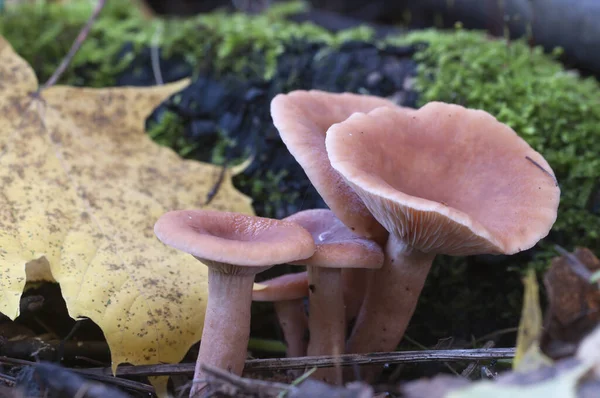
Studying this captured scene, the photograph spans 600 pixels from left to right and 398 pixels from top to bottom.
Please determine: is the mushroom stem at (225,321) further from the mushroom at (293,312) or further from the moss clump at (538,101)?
the moss clump at (538,101)

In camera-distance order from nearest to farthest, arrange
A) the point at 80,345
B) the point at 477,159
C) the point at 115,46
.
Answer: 1. the point at 477,159
2. the point at 80,345
3. the point at 115,46

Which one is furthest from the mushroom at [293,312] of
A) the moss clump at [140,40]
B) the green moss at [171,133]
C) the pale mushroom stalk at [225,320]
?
the moss clump at [140,40]

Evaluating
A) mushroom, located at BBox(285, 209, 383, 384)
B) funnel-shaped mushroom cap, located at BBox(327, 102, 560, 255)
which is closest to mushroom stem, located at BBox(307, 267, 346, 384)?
mushroom, located at BBox(285, 209, 383, 384)

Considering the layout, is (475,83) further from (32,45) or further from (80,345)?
(32,45)

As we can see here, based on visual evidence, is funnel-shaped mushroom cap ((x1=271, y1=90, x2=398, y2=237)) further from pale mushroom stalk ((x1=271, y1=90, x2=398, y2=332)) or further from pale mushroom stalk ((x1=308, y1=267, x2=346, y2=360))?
pale mushroom stalk ((x1=308, y1=267, x2=346, y2=360))

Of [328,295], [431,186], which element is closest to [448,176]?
[431,186]

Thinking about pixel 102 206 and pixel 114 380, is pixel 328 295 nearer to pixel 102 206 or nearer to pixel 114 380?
pixel 114 380

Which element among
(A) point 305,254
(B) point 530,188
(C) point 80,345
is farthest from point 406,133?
(C) point 80,345
